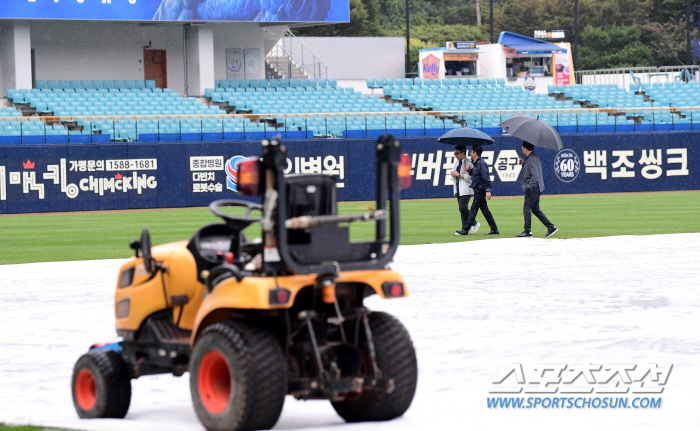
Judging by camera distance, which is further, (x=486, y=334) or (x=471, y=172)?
(x=471, y=172)

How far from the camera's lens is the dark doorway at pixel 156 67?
4606 centimetres

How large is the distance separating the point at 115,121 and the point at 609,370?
2821cm

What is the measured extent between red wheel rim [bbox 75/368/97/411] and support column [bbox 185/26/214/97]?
38.2 meters

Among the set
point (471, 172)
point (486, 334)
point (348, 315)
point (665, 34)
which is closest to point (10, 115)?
point (471, 172)

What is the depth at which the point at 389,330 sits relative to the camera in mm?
5984

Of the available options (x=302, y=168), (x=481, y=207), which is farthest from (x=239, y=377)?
(x=302, y=168)

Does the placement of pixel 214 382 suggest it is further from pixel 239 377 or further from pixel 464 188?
pixel 464 188

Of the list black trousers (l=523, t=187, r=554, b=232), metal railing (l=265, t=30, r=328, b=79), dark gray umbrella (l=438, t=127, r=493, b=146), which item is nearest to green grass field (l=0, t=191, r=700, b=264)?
black trousers (l=523, t=187, r=554, b=232)

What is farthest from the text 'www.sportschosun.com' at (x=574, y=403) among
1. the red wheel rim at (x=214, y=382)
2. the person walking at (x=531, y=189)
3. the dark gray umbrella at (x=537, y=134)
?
the person walking at (x=531, y=189)

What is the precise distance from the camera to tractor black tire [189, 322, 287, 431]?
212 inches

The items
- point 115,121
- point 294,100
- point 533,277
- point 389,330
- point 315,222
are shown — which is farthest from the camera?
point 294,100

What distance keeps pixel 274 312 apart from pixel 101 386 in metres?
1.45

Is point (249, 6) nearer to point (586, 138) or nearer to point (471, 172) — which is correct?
point (586, 138)

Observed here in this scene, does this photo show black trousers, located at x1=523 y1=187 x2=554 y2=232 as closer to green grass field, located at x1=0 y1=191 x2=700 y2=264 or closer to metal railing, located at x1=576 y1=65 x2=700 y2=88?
green grass field, located at x1=0 y1=191 x2=700 y2=264
